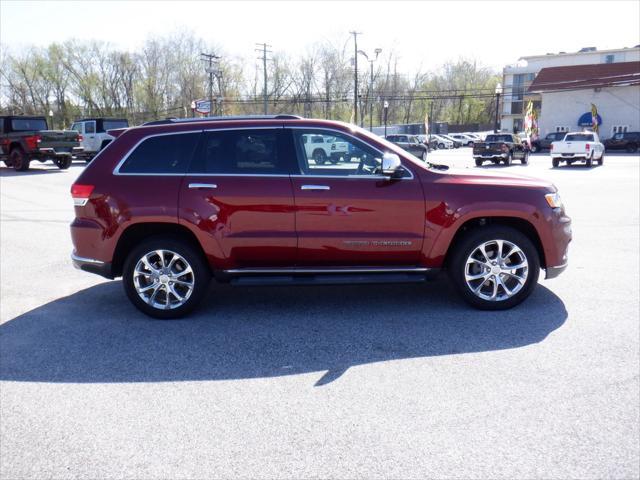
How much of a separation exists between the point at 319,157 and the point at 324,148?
105 mm

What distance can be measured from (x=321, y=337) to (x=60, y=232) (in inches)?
278

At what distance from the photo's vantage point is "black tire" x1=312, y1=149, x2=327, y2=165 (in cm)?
547

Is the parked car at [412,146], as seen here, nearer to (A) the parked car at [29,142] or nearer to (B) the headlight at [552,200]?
(A) the parked car at [29,142]

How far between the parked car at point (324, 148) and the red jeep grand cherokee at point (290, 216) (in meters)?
0.01

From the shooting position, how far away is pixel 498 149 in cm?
3006

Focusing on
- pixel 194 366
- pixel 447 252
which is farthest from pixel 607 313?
pixel 194 366

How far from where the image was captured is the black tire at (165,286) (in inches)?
212

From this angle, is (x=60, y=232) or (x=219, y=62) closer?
(x=60, y=232)

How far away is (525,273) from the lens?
552 cm

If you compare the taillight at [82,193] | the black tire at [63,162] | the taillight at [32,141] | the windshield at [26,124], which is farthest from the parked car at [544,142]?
the taillight at [82,193]

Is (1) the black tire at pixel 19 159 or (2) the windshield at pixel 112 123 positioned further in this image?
(2) the windshield at pixel 112 123

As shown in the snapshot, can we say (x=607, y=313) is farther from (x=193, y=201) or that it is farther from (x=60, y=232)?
(x=60, y=232)

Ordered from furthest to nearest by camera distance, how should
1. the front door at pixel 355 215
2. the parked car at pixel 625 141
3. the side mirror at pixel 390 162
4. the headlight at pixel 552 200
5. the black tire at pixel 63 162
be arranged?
the parked car at pixel 625 141, the black tire at pixel 63 162, the headlight at pixel 552 200, the front door at pixel 355 215, the side mirror at pixel 390 162

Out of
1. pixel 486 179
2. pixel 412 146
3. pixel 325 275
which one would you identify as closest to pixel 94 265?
pixel 325 275
